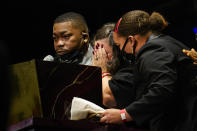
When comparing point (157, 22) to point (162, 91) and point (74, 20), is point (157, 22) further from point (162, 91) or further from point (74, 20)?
point (74, 20)

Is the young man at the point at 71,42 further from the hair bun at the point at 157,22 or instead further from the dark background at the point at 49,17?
the dark background at the point at 49,17

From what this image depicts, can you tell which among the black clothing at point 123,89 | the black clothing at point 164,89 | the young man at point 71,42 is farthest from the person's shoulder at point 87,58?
the black clothing at point 164,89

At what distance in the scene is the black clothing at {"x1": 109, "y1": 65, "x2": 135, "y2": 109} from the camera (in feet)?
5.91

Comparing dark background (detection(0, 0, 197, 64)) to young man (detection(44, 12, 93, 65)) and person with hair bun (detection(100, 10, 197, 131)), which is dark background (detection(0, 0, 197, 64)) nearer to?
young man (detection(44, 12, 93, 65))

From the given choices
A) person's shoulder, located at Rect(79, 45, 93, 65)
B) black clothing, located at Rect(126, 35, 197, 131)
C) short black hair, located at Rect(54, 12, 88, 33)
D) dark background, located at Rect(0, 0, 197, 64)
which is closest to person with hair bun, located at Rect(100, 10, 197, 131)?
black clothing, located at Rect(126, 35, 197, 131)

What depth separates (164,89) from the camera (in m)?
1.58

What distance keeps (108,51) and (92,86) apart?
410 millimetres

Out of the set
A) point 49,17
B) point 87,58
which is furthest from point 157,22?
point 49,17

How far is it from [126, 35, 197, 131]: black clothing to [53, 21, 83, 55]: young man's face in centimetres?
71

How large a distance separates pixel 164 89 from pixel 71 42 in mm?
943

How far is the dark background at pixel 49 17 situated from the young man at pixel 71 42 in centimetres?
124

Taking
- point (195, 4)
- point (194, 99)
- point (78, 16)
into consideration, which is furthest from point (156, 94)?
point (195, 4)

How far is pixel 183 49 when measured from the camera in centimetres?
180

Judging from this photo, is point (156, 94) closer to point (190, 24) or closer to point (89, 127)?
point (89, 127)
